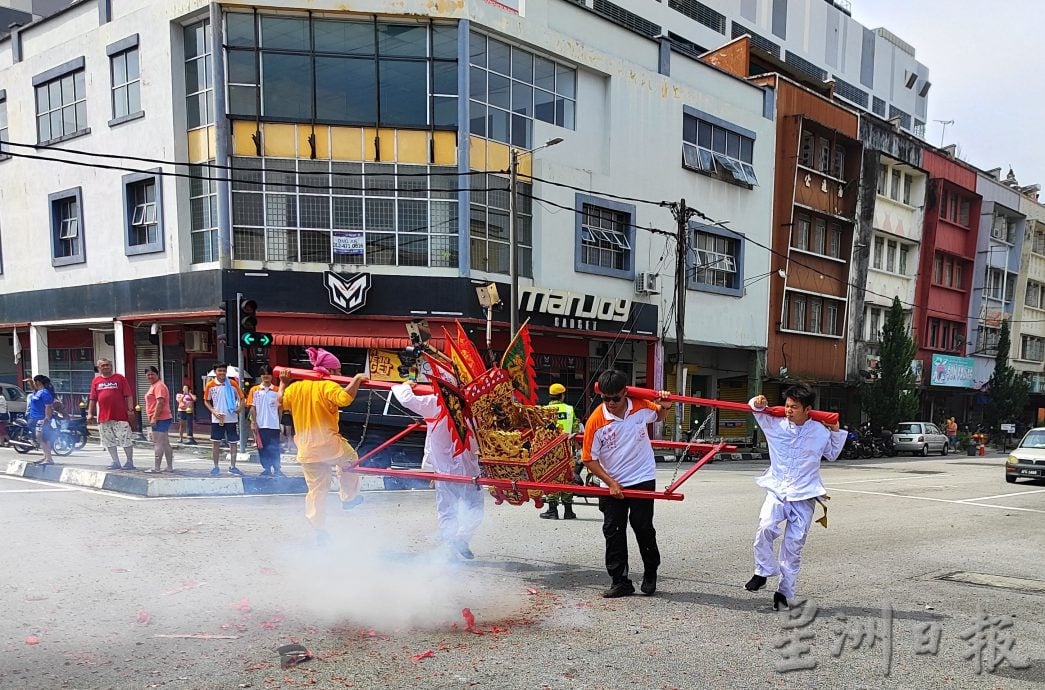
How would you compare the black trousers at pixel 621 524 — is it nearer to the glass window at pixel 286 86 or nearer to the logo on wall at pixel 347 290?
the logo on wall at pixel 347 290

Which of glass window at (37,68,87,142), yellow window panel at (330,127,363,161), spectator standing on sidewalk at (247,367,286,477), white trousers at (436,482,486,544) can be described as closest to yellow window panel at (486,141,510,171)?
yellow window panel at (330,127,363,161)

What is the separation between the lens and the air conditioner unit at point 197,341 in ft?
62.7

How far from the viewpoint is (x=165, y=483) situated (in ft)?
31.6

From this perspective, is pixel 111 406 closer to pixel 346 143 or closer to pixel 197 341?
pixel 197 341

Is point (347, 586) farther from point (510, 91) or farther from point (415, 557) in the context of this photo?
Answer: point (510, 91)

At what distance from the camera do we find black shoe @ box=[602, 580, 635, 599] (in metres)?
5.46

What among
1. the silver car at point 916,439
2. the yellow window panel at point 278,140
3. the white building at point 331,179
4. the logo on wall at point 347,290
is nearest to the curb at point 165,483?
the white building at point 331,179

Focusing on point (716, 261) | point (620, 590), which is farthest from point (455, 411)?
point (716, 261)

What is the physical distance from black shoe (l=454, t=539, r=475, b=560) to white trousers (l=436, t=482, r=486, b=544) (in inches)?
1.1

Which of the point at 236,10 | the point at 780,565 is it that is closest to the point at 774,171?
the point at 236,10

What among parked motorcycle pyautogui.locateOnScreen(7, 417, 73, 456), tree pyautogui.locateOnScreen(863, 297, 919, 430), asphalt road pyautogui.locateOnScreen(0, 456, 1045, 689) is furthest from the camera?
tree pyautogui.locateOnScreen(863, 297, 919, 430)

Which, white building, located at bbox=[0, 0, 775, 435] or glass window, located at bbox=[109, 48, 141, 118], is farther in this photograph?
glass window, located at bbox=[109, 48, 141, 118]

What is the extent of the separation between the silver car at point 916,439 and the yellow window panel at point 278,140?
24801 millimetres

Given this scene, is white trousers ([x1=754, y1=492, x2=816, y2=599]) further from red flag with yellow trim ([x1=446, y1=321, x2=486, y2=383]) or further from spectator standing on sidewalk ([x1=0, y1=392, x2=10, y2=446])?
spectator standing on sidewalk ([x1=0, y1=392, x2=10, y2=446])
